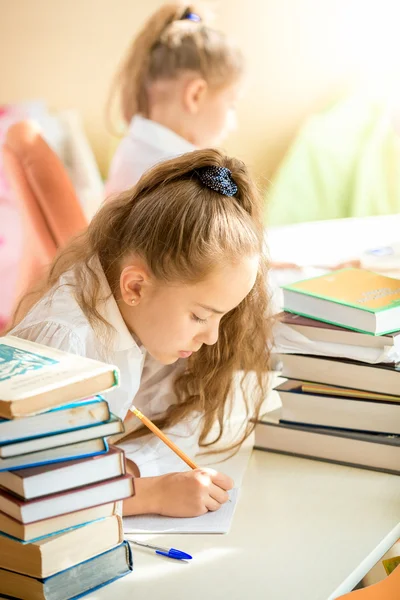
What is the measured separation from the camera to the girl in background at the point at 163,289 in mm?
1180

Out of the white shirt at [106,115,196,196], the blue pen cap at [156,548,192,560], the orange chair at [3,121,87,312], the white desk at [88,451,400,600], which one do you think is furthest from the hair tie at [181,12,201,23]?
the blue pen cap at [156,548,192,560]

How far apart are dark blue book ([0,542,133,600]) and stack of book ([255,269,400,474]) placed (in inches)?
17.0

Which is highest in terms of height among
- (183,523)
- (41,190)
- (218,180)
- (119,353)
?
(218,180)

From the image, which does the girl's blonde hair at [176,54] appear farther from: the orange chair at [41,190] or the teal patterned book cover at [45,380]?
the teal patterned book cover at [45,380]

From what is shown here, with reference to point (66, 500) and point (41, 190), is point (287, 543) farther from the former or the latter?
point (41, 190)

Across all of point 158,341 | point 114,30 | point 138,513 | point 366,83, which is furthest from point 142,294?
point 114,30

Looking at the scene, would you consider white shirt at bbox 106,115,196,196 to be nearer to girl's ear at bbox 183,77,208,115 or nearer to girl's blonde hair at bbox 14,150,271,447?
girl's ear at bbox 183,77,208,115

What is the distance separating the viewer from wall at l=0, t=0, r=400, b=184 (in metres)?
3.17

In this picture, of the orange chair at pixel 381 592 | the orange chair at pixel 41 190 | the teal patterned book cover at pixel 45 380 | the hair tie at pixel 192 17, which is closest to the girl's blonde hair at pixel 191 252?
the teal patterned book cover at pixel 45 380

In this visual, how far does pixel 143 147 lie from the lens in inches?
92.3

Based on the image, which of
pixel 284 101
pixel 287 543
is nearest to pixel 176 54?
pixel 284 101

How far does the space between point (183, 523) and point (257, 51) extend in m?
2.57

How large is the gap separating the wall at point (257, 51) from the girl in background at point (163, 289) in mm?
1954

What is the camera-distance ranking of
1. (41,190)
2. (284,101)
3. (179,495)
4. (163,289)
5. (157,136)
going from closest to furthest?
(179,495)
(163,289)
(41,190)
(157,136)
(284,101)
